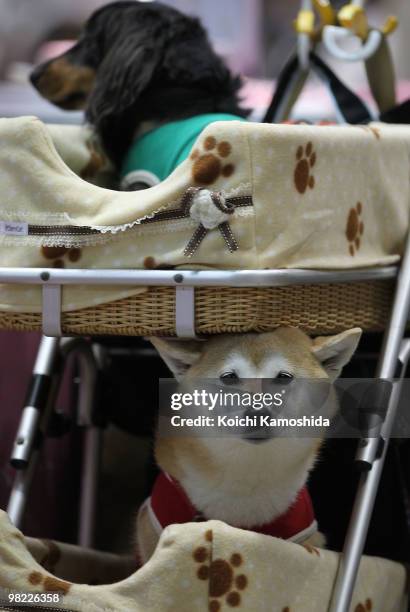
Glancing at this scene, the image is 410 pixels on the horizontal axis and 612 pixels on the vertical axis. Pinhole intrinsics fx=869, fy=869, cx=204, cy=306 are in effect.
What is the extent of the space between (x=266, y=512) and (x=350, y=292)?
0.36 m

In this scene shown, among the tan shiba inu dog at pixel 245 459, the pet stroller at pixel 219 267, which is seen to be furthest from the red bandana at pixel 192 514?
the pet stroller at pixel 219 267

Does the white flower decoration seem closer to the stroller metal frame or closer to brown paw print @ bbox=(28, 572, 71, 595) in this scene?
the stroller metal frame

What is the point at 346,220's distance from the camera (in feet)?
4.18

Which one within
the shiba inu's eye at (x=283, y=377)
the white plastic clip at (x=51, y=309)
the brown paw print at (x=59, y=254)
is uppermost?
the brown paw print at (x=59, y=254)

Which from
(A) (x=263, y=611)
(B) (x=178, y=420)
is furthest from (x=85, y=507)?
(A) (x=263, y=611)

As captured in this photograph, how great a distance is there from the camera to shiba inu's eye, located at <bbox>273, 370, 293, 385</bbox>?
123cm

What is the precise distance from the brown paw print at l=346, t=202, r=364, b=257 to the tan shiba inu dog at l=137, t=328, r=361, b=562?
0.42ft

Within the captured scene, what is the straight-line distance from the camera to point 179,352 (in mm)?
1286

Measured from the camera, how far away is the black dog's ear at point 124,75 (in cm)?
166

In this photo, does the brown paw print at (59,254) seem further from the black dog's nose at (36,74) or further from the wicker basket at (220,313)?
the black dog's nose at (36,74)

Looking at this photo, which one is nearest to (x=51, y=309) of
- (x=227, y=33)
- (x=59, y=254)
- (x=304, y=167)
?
(x=59, y=254)

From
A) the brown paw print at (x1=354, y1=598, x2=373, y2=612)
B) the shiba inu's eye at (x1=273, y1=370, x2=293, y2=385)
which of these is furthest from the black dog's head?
the brown paw print at (x1=354, y1=598, x2=373, y2=612)

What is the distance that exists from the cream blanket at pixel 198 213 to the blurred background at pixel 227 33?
1.54 meters

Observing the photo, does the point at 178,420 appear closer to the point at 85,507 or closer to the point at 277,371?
the point at 277,371
